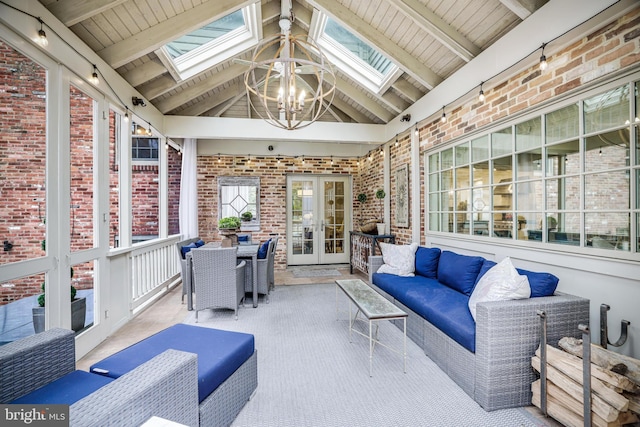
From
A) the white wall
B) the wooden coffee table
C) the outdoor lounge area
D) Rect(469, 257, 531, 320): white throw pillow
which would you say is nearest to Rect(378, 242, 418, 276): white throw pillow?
the outdoor lounge area

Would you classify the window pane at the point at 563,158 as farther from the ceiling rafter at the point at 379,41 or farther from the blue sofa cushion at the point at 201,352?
the blue sofa cushion at the point at 201,352

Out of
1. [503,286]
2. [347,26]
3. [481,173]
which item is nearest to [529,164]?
[481,173]

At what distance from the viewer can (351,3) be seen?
339 centimetres

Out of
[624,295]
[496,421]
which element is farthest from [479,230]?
[496,421]

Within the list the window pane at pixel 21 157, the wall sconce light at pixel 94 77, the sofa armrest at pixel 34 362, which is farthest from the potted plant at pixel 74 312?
the wall sconce light at pixel 94 77

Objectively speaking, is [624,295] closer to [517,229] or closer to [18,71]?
[517,229]

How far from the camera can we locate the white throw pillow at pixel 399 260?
3.79 m

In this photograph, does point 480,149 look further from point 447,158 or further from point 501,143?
point 447,158

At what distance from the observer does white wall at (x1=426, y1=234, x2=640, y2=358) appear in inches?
74.6

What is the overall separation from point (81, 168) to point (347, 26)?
321 centimetres

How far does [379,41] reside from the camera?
11.8ft

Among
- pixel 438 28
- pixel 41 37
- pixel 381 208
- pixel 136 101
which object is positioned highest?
pixel 438 28

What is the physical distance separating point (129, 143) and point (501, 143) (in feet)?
14.0

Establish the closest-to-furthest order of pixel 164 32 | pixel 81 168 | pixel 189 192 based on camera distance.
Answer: pixel 81 168 < pixel 164 32 < pixel 189 192
